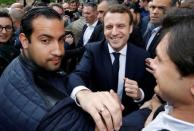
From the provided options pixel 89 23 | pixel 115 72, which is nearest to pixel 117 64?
pixel 115 72

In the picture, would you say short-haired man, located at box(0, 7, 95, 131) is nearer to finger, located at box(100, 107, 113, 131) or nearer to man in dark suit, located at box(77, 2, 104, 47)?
finger, located at box(100, 107, 113, 131)

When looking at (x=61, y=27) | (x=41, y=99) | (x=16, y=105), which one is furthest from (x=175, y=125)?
(x=61, y=27)

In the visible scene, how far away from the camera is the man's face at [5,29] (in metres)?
3.81

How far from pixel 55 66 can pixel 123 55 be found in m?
Result: 1.27

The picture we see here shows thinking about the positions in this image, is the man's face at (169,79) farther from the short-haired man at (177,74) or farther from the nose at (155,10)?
the nose at (155,10)

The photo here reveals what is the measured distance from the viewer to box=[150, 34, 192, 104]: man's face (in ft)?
3.51

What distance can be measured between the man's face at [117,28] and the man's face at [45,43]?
1.16 metres

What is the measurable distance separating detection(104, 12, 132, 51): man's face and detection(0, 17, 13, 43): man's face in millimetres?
1384

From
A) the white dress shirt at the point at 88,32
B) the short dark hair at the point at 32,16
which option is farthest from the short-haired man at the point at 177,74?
the white dress shirt at the point at 88,32

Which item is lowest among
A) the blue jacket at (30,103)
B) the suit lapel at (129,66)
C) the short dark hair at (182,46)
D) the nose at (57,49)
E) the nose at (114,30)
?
the suit lapel at (129,66)

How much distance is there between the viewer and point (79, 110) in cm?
130

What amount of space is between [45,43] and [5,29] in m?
2.41

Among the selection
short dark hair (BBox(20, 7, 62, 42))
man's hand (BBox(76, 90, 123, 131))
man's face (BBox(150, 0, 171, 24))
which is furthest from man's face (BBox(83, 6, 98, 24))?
man's hand (BBox(76, 90, 123, 131))

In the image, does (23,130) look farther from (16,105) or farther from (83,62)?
(83,62)
